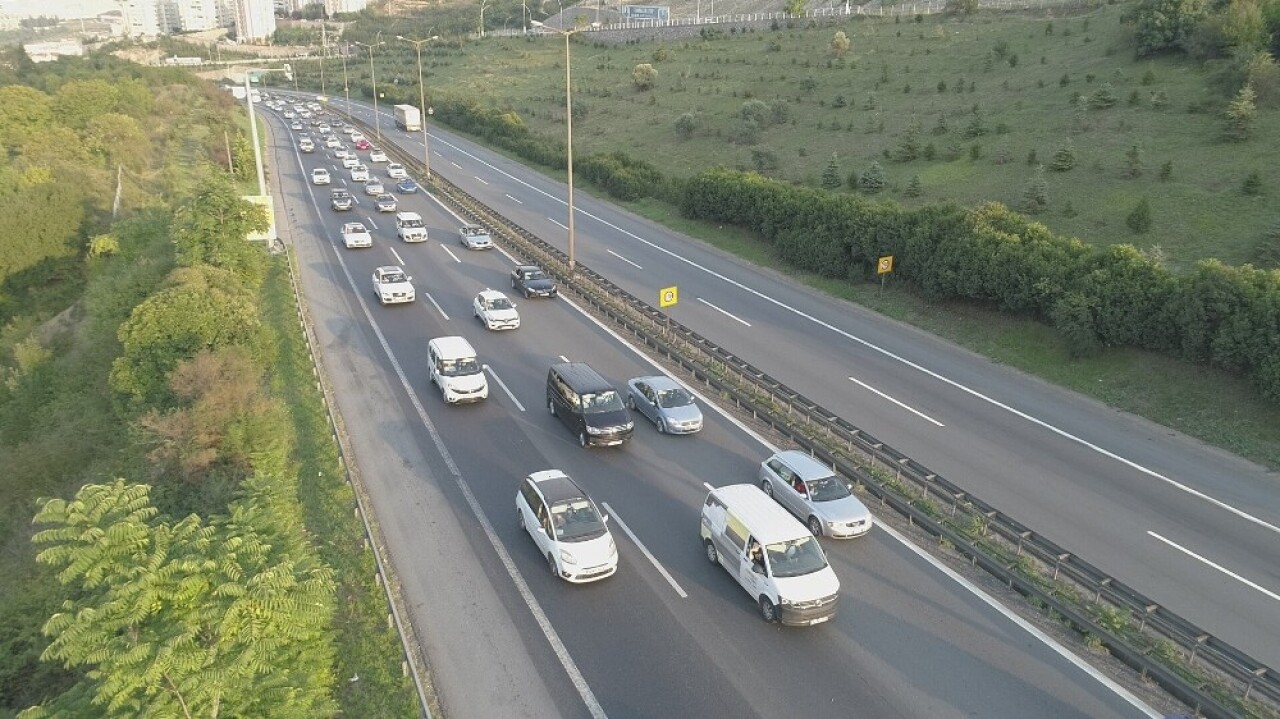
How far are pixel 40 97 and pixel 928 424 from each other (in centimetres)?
9738

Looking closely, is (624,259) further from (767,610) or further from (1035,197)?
(767,610)

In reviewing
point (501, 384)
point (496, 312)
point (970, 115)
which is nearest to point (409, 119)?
point (970, 115)

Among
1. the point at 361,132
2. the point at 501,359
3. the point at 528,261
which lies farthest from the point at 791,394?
the point at 361,132

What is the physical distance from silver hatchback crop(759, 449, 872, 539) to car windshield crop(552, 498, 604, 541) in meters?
5.06

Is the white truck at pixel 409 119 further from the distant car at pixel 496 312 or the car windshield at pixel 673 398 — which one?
the car windshield at pixel 673 398

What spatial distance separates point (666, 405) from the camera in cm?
2328

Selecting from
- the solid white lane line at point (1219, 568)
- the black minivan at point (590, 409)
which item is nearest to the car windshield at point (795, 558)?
the black minivan at point (590, 409)

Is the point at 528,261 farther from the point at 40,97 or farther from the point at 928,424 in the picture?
the point at 40,97

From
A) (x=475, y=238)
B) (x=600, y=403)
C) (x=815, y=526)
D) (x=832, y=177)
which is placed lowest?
(x=815, y=526)

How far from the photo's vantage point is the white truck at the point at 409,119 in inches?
3792

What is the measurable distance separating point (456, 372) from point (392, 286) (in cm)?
1127

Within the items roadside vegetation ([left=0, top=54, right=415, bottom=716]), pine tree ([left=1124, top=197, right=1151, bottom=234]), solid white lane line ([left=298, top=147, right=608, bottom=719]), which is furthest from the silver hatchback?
pine tree ([left=1124, top=197, right=1151, bottom=234])

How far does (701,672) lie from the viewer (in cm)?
1378

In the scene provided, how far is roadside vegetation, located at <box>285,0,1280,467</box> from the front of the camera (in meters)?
27.0
